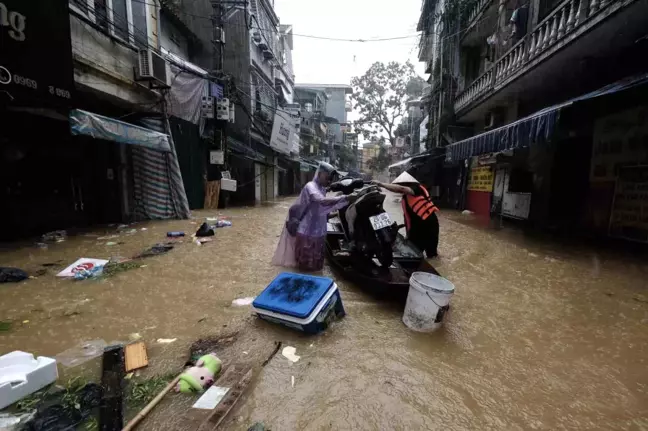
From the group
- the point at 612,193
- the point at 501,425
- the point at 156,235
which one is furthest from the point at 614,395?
the point at 156,235

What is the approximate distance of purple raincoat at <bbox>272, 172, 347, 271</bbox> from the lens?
3941 millimetres

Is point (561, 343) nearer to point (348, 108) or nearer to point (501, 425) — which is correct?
point (501, 425)

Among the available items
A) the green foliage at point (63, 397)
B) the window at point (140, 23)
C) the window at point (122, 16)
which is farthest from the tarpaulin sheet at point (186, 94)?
the green foliage at point (63, 397)

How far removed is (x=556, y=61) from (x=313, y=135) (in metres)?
23.7

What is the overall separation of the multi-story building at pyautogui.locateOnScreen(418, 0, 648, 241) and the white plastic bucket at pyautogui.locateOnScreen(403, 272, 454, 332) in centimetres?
482

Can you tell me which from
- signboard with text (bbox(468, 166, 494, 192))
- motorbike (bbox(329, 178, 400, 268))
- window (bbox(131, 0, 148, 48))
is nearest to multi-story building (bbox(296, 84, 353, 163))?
signboard with text (bbox(468, 166, 494, 192))

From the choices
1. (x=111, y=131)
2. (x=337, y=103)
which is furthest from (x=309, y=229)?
(x=337, y=103)

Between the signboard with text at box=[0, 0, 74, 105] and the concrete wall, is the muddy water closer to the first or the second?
the signboard with text at box=[0, 0, 74, 105]

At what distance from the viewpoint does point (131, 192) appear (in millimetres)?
9117

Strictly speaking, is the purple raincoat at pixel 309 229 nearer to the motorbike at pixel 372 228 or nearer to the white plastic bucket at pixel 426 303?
the motorbike at pixel 372 228

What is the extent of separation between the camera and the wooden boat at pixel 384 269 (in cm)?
317

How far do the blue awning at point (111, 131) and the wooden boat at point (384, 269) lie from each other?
5434mm

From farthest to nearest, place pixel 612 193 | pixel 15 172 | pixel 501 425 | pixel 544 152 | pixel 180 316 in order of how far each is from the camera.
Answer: pixel 544 152, pixel 612 193, pixel 15 172, pixel 180 316, pixel 501 425

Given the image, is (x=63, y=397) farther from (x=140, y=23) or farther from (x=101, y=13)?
(x=140, y=23)
